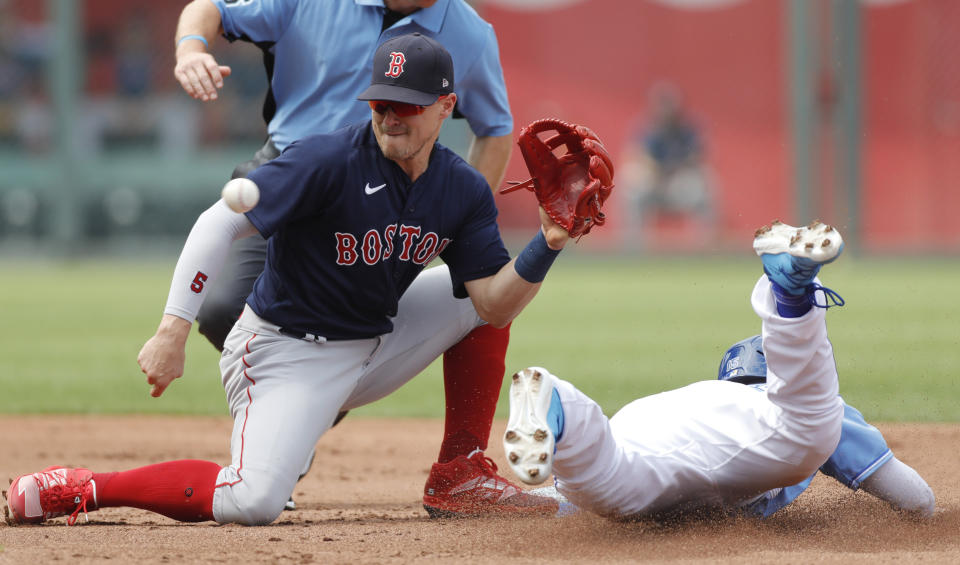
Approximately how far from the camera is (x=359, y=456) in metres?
4.78

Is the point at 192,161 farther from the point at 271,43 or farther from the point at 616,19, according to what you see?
the point at 271,43

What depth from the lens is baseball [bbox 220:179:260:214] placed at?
115 inches

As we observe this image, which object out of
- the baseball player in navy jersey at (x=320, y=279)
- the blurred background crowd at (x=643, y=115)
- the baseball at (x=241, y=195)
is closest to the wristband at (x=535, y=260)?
the baseball player in navy jersey at (x=320, y=279)

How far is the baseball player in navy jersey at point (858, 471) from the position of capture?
9.66 feet

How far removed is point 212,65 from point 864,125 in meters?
12.7

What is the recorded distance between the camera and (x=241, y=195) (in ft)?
9.64

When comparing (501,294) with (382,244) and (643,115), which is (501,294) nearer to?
(382,244)

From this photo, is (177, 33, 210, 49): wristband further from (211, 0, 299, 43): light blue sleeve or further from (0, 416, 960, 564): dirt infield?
(0, 416, 960, 564): dirt infield

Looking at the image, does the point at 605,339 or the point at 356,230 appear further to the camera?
the point at 605,339

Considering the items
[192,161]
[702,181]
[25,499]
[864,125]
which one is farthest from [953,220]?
[25,499]

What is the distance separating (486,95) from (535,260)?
1.12m

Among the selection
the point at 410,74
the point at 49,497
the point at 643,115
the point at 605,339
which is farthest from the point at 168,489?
the point at 643,115

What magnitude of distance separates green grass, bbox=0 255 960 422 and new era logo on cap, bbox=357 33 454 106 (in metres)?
2.50

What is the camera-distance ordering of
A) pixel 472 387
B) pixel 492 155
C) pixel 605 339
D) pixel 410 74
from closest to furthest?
pixel 410 74, pixel 472 387, pixel 492 155, pixel 605 339
